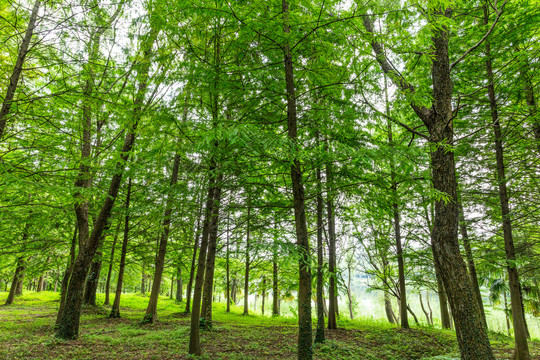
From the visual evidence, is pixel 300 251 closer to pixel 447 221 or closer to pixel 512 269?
pixel 447 221

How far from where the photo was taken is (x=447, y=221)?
492 centimetres

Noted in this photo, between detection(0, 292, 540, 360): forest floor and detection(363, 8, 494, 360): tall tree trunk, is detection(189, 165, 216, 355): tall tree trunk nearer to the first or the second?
detection(0, 292, 540, 360): forest floor

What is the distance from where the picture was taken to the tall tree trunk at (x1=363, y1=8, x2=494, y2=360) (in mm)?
4473

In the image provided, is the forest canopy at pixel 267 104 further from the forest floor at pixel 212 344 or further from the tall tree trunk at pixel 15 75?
the forest floor at pixel 212 344

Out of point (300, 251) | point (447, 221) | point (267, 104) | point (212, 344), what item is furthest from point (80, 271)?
point (447, 221)

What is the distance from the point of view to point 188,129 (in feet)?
20.1

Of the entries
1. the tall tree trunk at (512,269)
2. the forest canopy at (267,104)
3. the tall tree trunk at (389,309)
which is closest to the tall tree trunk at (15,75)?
the forest canopy at (267,104)

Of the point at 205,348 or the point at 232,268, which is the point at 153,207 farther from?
the point at 232,268

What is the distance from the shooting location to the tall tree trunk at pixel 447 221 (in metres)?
4.47

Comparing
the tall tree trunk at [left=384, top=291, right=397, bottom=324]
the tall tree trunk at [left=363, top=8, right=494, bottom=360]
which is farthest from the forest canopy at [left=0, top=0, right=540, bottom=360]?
the tall tree trunk at [left=384, top=291, right=397, bottom=324]

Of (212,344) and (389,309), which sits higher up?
(212,344)

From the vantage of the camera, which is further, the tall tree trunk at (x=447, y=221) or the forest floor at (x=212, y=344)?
the forest floor at (x=212, y=344)

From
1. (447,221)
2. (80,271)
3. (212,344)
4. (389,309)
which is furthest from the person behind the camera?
(389,309)

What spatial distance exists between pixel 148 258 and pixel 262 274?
8.06m
